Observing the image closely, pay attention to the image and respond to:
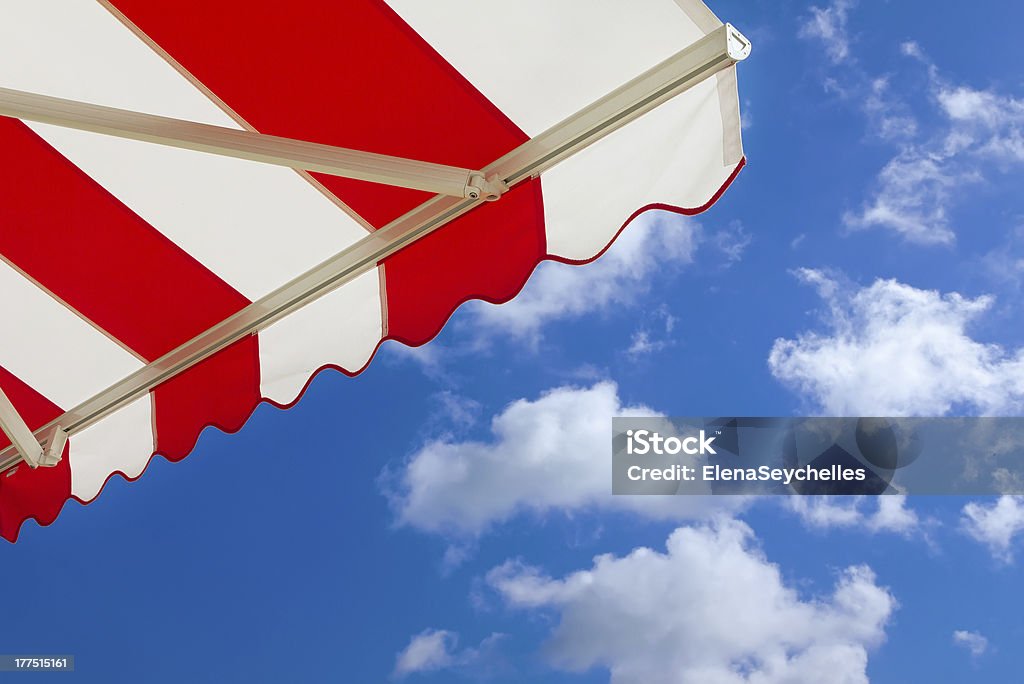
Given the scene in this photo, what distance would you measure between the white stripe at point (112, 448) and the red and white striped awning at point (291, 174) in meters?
0.03

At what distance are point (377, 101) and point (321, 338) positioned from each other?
791mm

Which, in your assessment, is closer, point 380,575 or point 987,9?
point 380,575

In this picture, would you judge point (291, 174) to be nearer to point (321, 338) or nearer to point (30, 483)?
point (321, 338)

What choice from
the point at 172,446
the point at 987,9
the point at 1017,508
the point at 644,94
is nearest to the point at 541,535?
the point at 1017,508

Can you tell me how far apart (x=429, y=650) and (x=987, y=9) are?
18.3 m

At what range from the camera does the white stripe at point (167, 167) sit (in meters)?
2.46

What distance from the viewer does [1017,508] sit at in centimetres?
2064

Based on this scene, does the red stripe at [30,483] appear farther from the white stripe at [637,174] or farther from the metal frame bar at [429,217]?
the white stripe at [637,174]

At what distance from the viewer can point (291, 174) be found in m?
2.60

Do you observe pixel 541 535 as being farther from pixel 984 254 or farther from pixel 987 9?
pixel 987 9

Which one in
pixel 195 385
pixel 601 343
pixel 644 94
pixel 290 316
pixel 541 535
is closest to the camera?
pixel 644 94

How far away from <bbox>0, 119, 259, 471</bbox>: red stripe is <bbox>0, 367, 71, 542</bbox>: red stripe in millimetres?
578

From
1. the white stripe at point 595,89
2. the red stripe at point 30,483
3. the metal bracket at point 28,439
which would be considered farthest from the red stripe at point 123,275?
the white stripe at point 595,89

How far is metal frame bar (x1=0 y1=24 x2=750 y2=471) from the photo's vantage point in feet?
6.36
